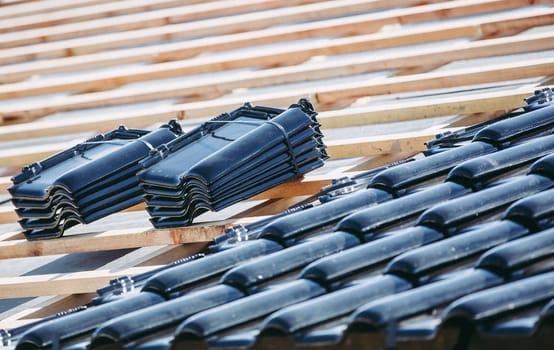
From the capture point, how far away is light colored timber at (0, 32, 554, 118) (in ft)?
20.8

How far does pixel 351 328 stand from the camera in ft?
9.48

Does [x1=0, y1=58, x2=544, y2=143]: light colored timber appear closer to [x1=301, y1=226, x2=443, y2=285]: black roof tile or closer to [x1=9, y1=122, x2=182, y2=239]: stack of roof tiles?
[x1=9, y1=122, x2=182, y2=239]: stack of roof tiles

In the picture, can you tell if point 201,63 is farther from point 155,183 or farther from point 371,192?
point 371,192

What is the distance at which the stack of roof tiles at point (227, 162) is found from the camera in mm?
5000

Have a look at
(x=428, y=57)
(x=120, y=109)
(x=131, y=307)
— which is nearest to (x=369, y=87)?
(x=428, y=57)

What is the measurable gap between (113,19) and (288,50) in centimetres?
236

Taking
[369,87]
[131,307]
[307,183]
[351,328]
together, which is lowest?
[351,328]

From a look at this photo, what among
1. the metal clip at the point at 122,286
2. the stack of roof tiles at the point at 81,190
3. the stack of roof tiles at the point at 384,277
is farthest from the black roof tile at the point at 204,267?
the stack of roof tiles at the point at 81,190

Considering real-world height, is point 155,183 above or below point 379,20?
below

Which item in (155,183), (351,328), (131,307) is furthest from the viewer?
(155,183)

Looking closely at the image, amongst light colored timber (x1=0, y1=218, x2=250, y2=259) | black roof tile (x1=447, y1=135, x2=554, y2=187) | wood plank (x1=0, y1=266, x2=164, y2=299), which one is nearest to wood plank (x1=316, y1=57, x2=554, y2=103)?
light colored timber (x1=0, y1=218, x2=250, y2=259)

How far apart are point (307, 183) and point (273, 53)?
2106 mm

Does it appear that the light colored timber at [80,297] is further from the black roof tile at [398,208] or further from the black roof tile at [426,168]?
the black roof tile at [398,208]

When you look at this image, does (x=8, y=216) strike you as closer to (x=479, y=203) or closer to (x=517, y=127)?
(x=517, y=127)
